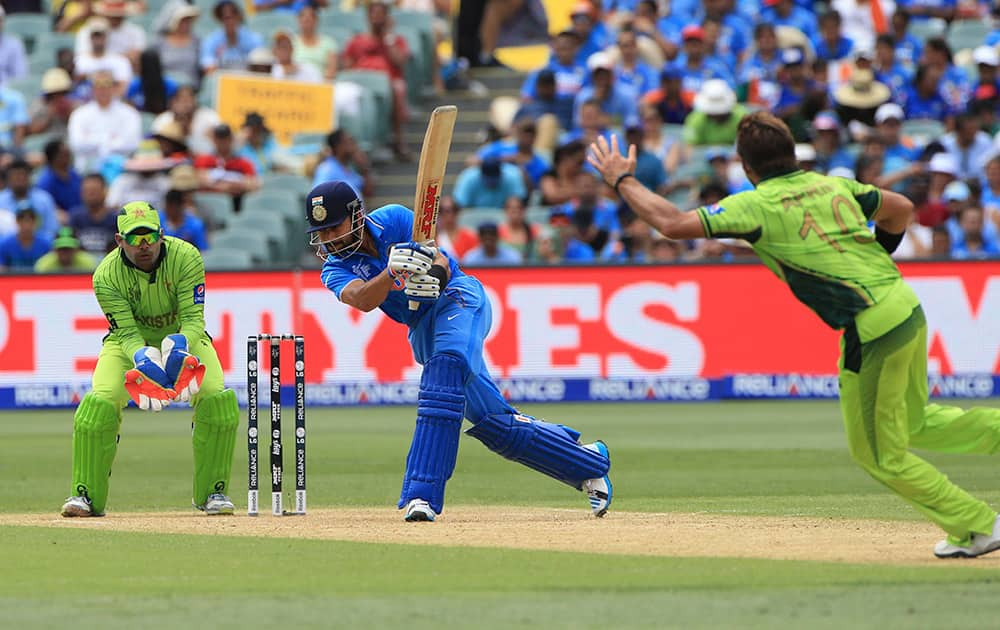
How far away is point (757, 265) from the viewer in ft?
63.0

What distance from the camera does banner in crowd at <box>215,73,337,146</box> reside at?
2195 cm

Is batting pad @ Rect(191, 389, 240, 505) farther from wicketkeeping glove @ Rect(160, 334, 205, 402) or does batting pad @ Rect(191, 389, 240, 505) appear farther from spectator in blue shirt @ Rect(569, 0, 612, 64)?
spectator in blue shirt @ Rect(569, 0, 612, 64)

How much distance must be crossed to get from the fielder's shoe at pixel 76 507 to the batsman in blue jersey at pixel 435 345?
198cm

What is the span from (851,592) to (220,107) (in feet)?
54.0

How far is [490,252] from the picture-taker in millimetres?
19578

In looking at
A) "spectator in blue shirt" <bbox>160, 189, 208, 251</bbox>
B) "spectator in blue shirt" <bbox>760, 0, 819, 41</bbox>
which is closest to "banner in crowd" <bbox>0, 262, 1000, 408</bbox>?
"spectator in blue shirt" <bbox>160, 189, 208, 251</bbox>

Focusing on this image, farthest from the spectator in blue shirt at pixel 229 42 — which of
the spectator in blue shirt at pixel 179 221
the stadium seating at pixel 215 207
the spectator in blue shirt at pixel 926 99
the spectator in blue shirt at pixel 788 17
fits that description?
the spectator in blue shirt at pixel 926 99

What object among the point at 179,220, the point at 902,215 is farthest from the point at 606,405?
the point at 902,215

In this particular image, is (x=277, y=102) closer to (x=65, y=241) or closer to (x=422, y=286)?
(x=65, y=241)

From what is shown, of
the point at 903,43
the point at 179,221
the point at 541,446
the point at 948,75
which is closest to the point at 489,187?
the point at 179,221

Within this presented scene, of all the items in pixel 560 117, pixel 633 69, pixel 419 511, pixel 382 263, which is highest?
pixel 633 69

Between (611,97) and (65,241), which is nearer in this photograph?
(65,241)

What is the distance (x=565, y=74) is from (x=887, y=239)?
14729mm

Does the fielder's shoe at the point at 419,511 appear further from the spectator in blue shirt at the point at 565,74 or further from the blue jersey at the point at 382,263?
the spectator in blue shirt at the point at 565,74
